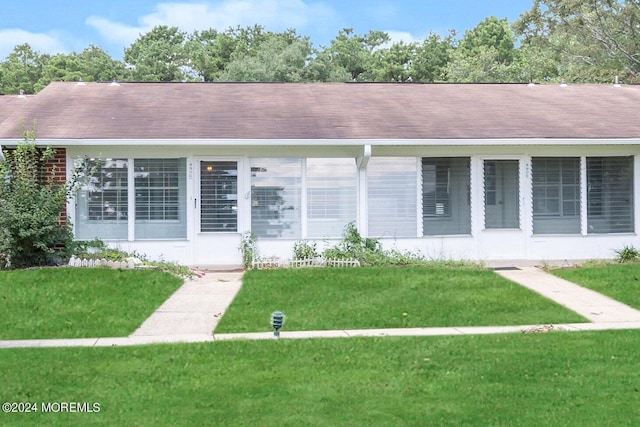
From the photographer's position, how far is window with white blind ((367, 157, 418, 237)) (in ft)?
43.2

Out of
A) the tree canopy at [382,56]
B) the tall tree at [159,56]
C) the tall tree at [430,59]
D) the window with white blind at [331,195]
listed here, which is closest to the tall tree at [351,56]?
the tree canopy at [382,56]

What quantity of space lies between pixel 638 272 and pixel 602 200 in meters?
2.94

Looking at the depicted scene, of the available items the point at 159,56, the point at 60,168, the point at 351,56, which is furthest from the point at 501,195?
the point at 159,56

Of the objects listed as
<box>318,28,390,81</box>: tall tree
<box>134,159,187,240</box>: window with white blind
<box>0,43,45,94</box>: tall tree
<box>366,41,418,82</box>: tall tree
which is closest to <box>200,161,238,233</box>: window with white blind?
<box>134,159,187,240</box>: window with white blind

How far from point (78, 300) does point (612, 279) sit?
310 inches

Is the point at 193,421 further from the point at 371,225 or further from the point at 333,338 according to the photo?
the point at 371,225

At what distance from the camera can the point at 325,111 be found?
14727 mm

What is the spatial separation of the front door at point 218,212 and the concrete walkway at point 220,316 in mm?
1907

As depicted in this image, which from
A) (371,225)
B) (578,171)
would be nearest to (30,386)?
(371,225)

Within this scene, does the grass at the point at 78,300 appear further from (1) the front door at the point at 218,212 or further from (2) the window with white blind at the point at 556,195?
(2) the window with white blind at the point at 556,195

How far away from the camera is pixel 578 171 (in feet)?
44.8

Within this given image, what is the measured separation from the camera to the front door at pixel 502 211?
13406 millimetres

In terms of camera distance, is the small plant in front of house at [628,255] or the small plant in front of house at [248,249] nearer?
the small plant in front of house at [248,249]

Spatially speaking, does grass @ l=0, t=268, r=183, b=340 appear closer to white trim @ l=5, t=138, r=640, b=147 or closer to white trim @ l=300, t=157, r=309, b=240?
white trim @ l=5, t=138, r=640, b=147
